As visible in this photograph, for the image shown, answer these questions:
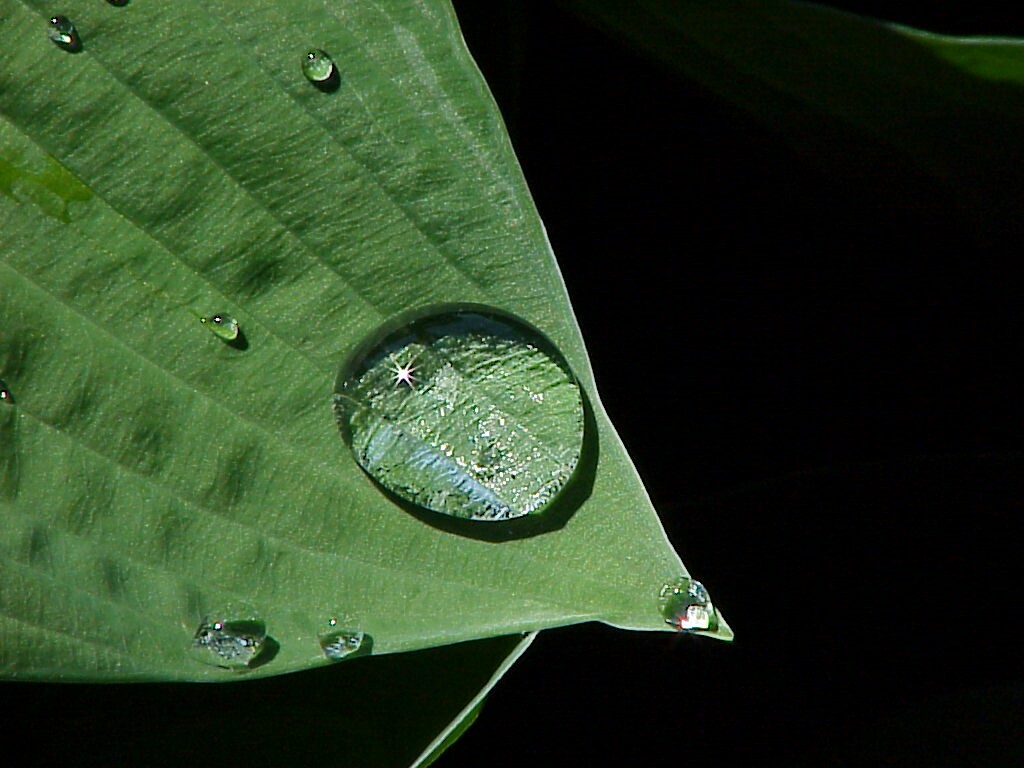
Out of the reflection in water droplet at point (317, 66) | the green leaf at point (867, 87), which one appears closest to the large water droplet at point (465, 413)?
the reflection in water droplet at point (317, 66)

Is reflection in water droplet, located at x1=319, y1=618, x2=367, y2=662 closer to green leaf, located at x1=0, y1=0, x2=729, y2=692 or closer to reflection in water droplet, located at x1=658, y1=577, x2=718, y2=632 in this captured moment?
green leaf, located at x1=0, y1=0, x2=729, y2=692

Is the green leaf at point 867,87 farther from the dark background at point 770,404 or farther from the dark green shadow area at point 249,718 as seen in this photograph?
the dark green shadow area at point 249,718

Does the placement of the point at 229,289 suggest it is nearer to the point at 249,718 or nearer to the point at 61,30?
the point at 61,30

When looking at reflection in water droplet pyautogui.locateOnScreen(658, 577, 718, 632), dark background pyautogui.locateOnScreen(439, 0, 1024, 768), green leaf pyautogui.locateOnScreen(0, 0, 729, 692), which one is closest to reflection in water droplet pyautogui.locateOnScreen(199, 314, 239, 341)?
green leaf pyautogui.locateOnScreen(0, 0, 729, 692)

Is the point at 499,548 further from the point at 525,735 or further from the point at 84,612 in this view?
the point at 525,735

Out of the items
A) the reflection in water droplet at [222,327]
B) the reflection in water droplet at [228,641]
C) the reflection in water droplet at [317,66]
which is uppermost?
the reflection in water droplet at [317,66]
